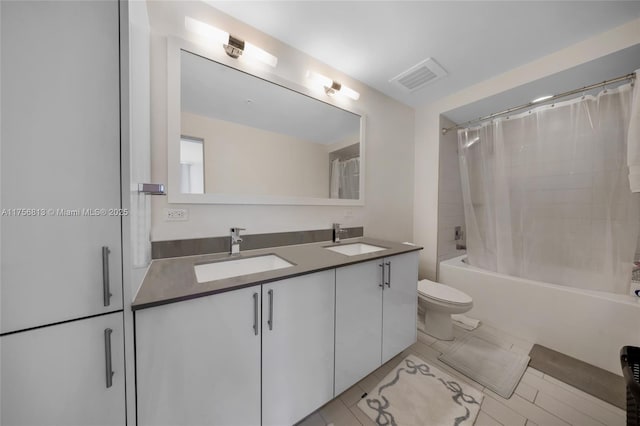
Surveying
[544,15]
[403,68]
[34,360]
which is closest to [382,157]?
[403,68]

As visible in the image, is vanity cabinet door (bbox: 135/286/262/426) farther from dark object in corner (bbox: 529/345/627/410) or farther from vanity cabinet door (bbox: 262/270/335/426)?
dark object in corner (bbox: 529/345/627/410)

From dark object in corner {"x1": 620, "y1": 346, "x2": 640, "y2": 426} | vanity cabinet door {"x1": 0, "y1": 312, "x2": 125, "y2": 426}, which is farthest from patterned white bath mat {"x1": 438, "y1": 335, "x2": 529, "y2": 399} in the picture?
vanity cabinet door {"x1": 0, "y1": 312, "x2": 125, "y2": 426}

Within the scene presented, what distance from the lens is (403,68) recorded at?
6.01 feet

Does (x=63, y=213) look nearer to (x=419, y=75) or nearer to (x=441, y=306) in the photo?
(x=441, y=306)

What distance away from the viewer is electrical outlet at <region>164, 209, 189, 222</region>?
1154mm

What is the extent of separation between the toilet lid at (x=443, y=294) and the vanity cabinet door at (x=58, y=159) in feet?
6.56

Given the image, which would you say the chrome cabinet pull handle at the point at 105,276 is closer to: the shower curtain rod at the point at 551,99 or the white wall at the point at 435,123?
the white wall at the point at 435,123

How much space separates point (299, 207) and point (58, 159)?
1.23 m

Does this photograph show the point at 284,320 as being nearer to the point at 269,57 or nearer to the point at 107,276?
the point at 107,276

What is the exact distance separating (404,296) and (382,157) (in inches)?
54.7

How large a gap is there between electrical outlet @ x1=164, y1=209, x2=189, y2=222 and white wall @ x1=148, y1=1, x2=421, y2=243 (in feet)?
0.08

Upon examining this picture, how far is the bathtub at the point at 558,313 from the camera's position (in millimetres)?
1395

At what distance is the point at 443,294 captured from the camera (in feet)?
5.85

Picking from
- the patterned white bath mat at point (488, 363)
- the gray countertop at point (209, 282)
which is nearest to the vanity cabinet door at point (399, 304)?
the gray countertop at point (209, 282)
